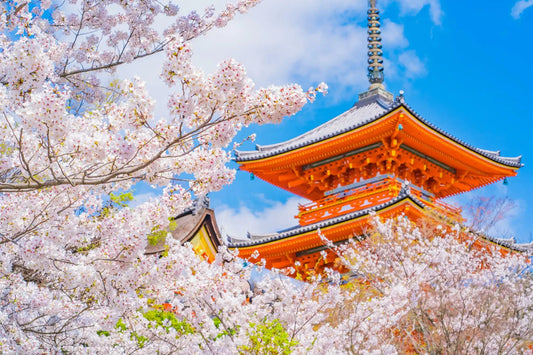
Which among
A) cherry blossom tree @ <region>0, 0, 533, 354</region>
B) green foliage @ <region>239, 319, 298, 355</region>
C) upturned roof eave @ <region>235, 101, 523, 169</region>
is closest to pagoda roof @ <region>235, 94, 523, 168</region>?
upturned roof eave @ <region>235, 101, 523, 169</region>

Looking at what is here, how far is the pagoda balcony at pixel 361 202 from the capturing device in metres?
16.7

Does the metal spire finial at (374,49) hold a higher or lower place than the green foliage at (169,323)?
higher

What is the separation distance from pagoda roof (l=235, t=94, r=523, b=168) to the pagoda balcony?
1.80 metres

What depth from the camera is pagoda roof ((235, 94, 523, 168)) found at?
53.8 ft

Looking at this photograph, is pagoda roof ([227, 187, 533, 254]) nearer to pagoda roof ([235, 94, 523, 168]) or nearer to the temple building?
the temple building

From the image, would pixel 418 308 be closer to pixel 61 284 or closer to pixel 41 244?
pixel 61 284

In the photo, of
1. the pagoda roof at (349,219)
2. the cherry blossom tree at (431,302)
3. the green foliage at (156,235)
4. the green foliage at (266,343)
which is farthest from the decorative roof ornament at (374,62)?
the green foliage at (266,343)

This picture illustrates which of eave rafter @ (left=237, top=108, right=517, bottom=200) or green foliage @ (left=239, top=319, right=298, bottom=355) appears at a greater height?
eave rafter @ (left=237, top=108, right=517, bottom=200)

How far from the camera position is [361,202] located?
1692 centimetres

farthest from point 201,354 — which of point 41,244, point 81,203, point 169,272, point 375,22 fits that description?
point 375,22

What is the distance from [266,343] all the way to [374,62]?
17.3 metres

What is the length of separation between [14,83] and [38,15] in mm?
2647

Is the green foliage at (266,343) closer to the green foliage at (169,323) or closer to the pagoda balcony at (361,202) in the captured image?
the green foliage at (169,323)

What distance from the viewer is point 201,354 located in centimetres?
727
